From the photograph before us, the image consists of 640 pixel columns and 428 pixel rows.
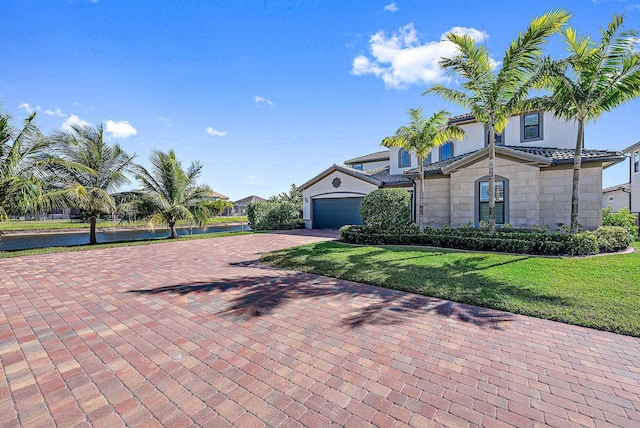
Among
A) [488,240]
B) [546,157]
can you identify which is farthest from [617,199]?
[488,240]

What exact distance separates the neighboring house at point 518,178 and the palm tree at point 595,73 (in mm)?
2773

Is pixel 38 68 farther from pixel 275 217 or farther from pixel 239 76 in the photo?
pixel 275 217

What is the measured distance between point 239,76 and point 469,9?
939 centimetres

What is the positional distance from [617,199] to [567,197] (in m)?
18.9

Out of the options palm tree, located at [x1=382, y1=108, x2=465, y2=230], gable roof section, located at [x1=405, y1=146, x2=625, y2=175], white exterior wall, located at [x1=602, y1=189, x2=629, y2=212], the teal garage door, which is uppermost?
palm tree, located at [x1=382, y1=108, x2=465, y2=230]

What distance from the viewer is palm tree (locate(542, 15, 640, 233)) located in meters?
8.55

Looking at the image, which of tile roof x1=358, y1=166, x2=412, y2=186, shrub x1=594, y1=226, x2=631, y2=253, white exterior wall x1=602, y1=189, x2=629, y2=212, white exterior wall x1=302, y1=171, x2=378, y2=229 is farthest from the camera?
white exterior wall x1=602, y1=189, x2=629, y2=212

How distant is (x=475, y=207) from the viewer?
13.5 meters

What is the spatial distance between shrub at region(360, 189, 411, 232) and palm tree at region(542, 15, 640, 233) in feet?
18.1

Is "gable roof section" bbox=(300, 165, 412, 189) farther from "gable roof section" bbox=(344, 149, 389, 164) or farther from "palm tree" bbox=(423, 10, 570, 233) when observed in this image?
"palm tree" bbox=(423, 10, 570, 233)

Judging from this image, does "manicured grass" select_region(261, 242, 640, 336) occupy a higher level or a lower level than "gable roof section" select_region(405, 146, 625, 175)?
lower

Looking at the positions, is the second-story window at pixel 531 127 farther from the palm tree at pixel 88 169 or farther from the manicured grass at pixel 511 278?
the palm tree at pixel 88 169

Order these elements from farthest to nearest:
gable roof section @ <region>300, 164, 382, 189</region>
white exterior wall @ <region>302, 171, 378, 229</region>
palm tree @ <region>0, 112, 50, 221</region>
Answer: white exterior wall @ <region>302, 171, 378, 229</region> < gable roof section @ <region>300, 164, 382, 189</region> < palm tree @ <region>0, 112, 50, 221</region>

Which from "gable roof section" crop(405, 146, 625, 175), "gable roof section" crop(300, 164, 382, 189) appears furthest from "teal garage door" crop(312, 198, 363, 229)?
"gable roof section" crop(405, 146, 625, 175)
